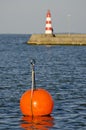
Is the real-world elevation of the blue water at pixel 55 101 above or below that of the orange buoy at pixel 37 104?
below

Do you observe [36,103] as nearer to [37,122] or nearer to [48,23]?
[37,122]

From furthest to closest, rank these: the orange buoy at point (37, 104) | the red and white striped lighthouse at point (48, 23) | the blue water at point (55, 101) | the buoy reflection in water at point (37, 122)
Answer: the red and white striped lighthouse at point (48, 23) < the orange buoy at point (37, 104) < the blue water at point (55, 101) < the buoy reflection in water at point (37, 122)

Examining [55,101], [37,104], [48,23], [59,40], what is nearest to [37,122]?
[37,104]

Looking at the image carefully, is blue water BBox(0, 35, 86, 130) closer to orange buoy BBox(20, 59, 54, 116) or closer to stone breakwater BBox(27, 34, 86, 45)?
orange buoy BBox(20, 59, 54, 116)

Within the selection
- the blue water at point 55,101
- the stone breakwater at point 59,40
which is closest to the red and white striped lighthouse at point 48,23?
the stone breakwater at point 59,40

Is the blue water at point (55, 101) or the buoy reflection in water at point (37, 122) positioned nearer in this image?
the buoy reflection in water at point (37, 122)

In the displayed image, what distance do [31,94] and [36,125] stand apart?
1567 mm

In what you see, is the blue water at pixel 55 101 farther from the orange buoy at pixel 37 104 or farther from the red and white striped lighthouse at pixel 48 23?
the red and white striped lighthouse at pixel 48 23

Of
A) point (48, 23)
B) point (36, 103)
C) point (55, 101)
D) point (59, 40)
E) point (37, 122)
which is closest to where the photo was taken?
point (37, 122)

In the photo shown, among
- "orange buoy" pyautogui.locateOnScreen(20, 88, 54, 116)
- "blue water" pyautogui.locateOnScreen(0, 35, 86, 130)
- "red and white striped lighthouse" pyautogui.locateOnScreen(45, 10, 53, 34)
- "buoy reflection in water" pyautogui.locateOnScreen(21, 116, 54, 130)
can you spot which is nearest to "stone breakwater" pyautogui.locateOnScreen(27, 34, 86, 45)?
"red and white striped lighthouse" pyautogui.locateOnScreen(45, 10, 53, 34)

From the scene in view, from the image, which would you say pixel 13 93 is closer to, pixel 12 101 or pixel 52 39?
pixel 12 101

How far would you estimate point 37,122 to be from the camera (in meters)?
21.6

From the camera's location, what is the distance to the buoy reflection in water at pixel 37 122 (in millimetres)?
20781

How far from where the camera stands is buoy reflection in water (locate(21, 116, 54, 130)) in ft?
68.2
